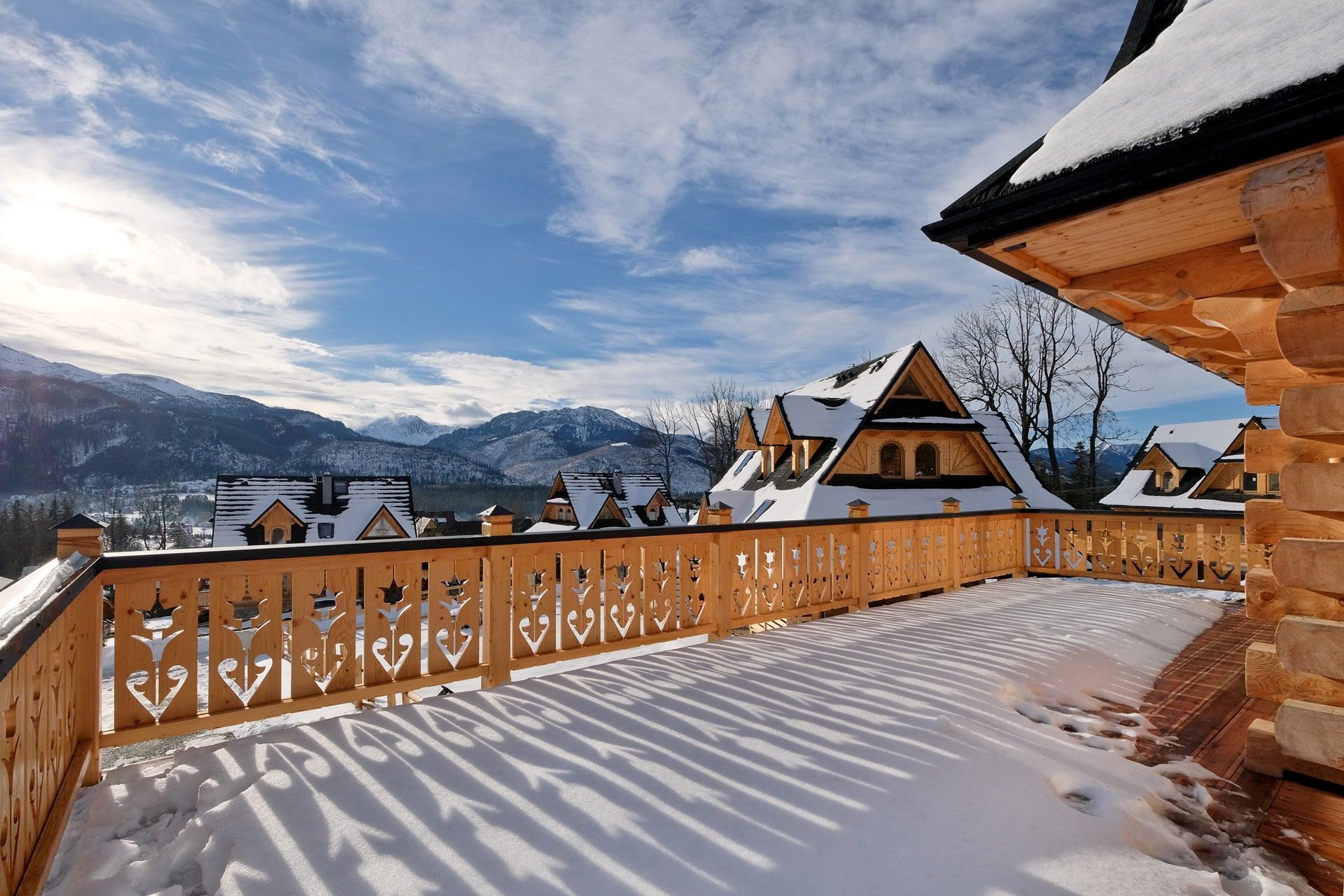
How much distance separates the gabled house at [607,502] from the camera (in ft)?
85.6

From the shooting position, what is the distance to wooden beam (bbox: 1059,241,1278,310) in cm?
268

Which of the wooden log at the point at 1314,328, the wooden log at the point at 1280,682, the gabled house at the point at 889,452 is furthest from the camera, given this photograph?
the gabled house at the point at 889,452

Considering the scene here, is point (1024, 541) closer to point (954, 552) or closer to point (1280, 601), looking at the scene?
point (954, 552)

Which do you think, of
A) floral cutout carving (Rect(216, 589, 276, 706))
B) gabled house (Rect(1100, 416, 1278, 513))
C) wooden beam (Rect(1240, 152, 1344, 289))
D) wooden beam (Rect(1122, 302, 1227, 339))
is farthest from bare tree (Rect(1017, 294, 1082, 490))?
floral cutout carving (Rect(216, 589, 276, 706))

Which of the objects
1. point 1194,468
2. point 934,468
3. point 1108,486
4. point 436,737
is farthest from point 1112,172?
point 1108,486

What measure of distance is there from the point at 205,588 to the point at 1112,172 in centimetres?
485

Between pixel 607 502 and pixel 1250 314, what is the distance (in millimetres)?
24130

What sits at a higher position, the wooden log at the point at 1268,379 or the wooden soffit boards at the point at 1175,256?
the wooden soffit boards at the point at 1175,256

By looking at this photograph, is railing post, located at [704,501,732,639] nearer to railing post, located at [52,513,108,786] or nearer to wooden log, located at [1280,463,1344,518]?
wooden log, located at [1280,463,1344,518]

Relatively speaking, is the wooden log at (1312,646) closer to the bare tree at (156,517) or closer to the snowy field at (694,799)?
the snowy field at (694,799)

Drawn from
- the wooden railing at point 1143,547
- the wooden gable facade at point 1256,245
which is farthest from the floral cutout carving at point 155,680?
the wooden railing at point 1143,547

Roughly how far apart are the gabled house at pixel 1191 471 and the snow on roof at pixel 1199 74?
19.9m

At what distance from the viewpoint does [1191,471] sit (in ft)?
67.4

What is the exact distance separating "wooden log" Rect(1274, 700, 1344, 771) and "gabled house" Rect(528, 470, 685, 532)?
77.2 feet
